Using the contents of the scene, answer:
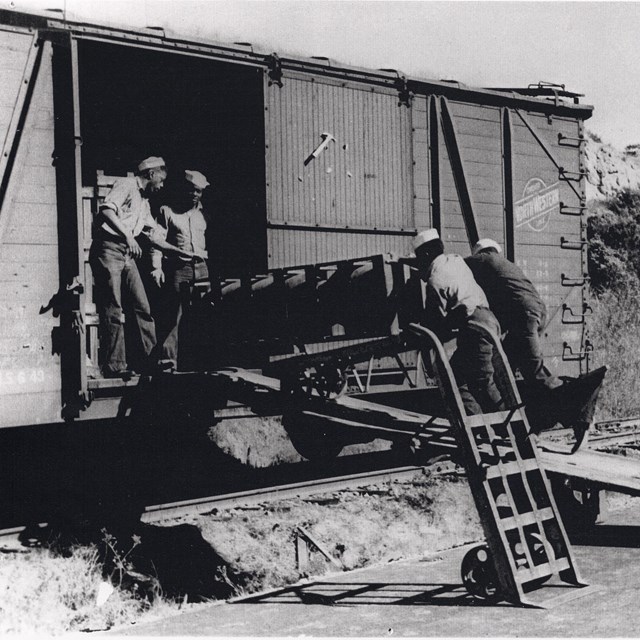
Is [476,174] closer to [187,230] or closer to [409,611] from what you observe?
[187,230]

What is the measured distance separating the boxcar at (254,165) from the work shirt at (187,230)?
32cm

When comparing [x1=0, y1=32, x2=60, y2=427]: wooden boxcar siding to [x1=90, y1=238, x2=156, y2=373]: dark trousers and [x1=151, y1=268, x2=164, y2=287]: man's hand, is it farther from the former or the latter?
[x1=151, y1=268, x2=164, y2=287]: man's hand

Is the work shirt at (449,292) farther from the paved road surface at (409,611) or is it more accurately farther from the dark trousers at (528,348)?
the paved road surface at (409,611)

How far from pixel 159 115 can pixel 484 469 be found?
6.28 m

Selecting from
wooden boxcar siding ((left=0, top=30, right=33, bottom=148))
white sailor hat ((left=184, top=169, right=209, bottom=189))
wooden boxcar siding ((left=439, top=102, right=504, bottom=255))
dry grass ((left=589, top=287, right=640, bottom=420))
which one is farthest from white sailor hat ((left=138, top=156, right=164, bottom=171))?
dry grass ((left=589, top=287, right=640, bottom=420))

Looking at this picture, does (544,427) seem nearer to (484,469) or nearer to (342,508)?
(484,469)

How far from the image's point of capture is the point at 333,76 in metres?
8.62

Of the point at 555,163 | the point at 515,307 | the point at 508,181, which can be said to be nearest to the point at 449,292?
the point at 515,307

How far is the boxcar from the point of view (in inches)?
262

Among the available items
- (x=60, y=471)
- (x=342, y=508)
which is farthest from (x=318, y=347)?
(x=60, y=471)

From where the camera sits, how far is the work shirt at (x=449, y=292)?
246 inches

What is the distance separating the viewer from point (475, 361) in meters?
6.44

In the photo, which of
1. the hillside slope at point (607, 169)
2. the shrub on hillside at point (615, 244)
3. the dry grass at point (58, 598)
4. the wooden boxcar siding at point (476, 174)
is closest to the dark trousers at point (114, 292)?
the dry grass at point (58, 598)

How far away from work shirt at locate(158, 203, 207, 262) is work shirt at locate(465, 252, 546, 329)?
2.74 metres
